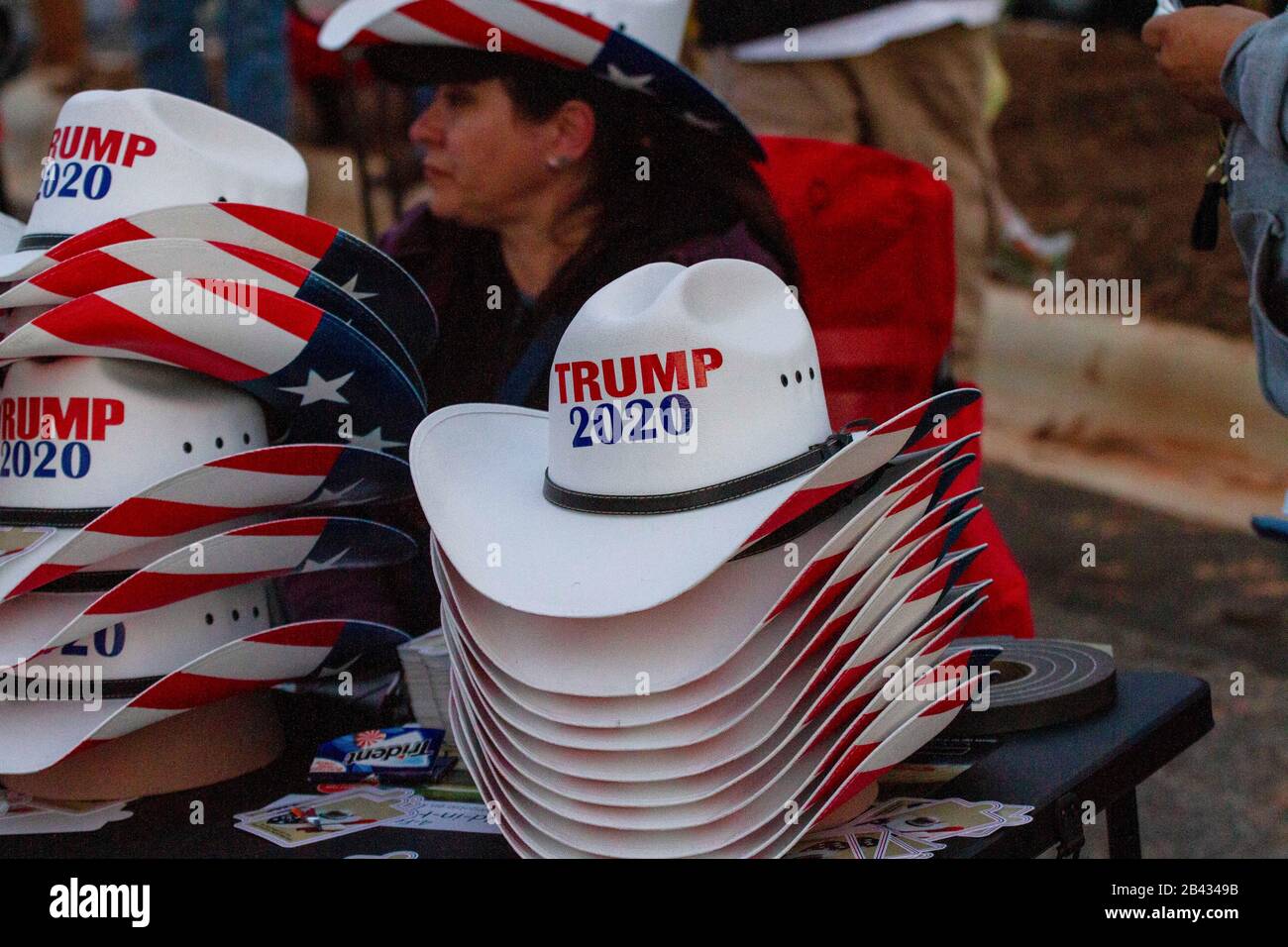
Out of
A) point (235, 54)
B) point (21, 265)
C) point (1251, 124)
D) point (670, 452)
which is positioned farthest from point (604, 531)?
point (235, 54)

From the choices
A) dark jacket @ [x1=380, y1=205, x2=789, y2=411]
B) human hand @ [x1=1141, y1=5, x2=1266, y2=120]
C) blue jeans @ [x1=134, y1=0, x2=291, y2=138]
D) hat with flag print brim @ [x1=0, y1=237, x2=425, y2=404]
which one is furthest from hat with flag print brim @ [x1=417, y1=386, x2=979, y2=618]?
blue jeans @ [x1=134, y1=0, x2=291, y2=138]

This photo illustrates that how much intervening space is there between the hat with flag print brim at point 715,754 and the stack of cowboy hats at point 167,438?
43 cm

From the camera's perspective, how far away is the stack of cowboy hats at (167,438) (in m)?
1.56

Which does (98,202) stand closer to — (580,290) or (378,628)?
(378,628)

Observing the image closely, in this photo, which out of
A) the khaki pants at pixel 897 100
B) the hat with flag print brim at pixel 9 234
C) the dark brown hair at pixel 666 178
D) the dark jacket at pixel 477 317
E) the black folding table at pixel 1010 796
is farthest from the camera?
the khaki pants at pixel 897 100

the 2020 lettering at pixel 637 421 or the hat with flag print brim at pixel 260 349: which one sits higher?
the hat with flag print brim at pixel 260 349

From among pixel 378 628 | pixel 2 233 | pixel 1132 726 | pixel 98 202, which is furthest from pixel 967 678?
pixel 2 233

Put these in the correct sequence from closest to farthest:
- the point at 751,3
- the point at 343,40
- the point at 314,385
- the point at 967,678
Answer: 1. the point at 967,678
2. the point at 314,385
3. the point at 343,40
4. the point at 751,3

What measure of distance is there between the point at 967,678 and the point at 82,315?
0.91 meters

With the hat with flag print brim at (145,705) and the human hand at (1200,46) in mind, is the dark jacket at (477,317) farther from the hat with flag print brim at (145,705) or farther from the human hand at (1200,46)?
the human hand at (1200,46)

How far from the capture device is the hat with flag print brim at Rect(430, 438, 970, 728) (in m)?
1.33

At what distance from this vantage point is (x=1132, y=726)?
1.61m

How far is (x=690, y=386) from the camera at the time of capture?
140 cm

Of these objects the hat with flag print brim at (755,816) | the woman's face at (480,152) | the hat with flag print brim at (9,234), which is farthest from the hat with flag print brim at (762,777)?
the woman's face at (480,152)
